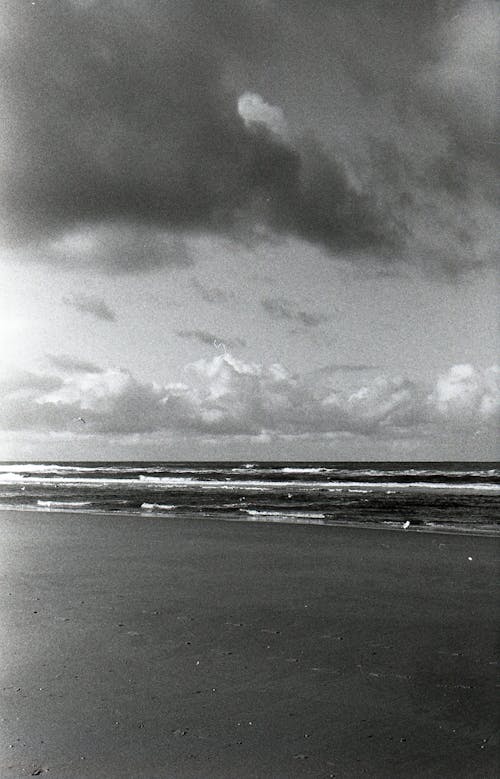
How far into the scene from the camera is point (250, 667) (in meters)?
6.73

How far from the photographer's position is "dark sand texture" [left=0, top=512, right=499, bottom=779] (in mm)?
4871

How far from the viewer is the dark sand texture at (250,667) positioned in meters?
4.87

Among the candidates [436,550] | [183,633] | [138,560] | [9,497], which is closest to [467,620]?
[183,633]

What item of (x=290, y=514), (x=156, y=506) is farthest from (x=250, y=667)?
(x=156, y=506)

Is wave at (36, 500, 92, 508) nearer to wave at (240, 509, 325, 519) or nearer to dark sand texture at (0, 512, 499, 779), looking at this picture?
wave at (240, 509, 325, 519)

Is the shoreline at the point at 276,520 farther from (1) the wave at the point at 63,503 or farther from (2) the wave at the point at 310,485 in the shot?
(2) the wave at the point at 310,485

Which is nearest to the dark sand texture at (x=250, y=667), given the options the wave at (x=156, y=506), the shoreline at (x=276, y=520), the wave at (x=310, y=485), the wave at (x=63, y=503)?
the shoreline at (x=276, y=520)

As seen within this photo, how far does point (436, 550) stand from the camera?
46.9 feet

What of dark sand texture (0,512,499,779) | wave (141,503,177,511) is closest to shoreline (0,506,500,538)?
wave (141,503,177,511)

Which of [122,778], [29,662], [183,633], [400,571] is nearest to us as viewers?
[122,778]

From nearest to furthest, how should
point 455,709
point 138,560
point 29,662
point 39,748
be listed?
point 39,748 → point 455,709 → point 29,662 → point 138,560

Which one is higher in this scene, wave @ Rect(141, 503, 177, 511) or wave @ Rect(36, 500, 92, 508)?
wave @ Rect(141, 503, 177, 511)

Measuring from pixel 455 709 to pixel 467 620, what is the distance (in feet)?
10.5

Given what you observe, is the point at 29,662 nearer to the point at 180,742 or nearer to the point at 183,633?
the point at 183,633
